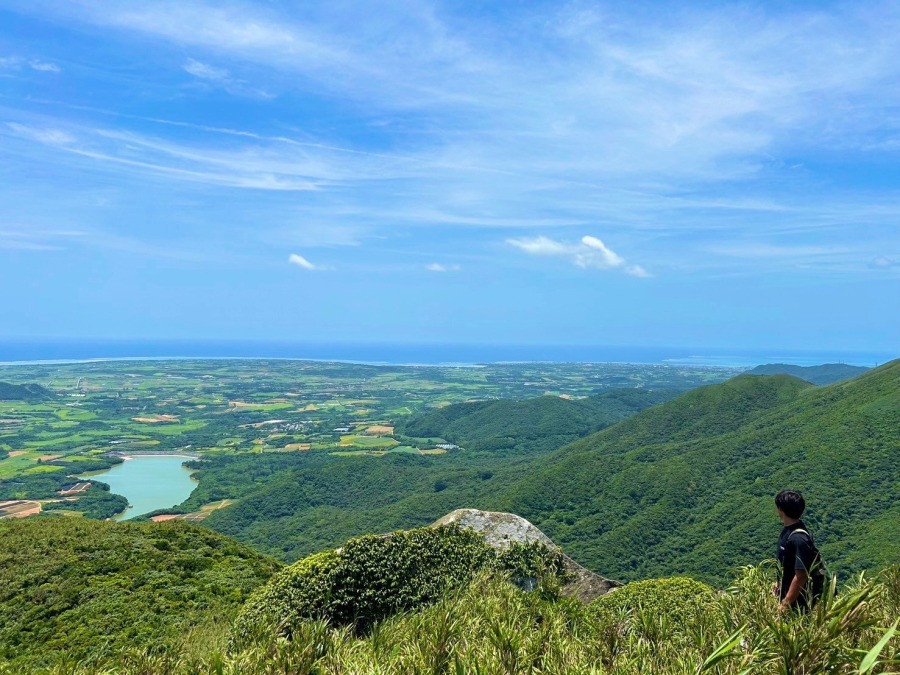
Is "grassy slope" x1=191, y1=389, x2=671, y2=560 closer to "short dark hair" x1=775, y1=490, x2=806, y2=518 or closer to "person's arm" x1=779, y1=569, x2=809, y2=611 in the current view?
"person's arm" x1=779, y1=569, x2=809, y2=611

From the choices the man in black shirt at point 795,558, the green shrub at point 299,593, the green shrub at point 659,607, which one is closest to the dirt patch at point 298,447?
the green shrub at point 299,593

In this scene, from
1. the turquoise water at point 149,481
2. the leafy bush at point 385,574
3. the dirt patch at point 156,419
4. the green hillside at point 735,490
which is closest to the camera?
the leafy bush at point 385,574

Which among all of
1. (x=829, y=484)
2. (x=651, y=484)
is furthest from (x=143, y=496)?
(x=829, y=484)

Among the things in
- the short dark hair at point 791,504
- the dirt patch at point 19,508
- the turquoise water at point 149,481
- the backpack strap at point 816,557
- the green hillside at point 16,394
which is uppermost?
the short dark hair at point 791,504

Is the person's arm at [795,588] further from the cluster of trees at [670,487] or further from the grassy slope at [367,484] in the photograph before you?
the grassy slope at [367,484]

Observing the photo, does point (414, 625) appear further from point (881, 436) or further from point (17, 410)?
point (17, 410)

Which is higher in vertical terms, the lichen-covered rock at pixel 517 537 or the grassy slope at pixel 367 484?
the lichen-covered rock at pixel 517 537

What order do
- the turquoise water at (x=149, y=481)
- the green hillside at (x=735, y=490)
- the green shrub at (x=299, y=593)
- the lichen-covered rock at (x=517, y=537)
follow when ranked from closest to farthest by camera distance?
the green shrub at (x=299, y=593) < the lichen-covered rock at (x=517, y=537) < the green hillside at (x=735, y=490) < the turquoise water at (x=149, y=481)
